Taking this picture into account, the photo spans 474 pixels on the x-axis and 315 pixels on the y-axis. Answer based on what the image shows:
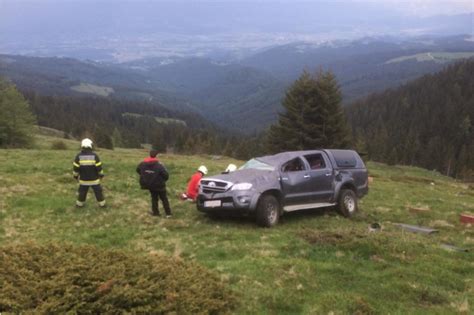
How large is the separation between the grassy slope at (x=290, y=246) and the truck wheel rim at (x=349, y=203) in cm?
53

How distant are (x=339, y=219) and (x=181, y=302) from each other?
1008 centimetres

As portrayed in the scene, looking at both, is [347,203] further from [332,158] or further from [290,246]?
[290,246]

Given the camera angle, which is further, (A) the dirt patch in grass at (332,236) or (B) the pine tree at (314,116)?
(B) the pine tree at (314,116)

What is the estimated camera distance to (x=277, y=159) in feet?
50.2

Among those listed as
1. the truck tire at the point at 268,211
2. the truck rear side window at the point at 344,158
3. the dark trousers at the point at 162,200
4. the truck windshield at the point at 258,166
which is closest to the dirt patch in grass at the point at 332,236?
the truck tire at the point at 268,211

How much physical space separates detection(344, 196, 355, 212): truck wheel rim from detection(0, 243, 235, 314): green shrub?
9.38 metres

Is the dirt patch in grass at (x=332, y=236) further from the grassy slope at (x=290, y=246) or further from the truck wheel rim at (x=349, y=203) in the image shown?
the truck wheel rim at (x=349, y=203)

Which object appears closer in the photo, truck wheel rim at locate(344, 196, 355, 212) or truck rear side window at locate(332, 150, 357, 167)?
truck wheel rim at locate(344, 196, 355, 212)

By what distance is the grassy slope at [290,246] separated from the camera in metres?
7.78

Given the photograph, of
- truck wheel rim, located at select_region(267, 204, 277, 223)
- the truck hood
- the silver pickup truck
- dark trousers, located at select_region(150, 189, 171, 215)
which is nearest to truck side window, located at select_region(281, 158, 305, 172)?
the silver pickup truck

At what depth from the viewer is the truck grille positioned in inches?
533

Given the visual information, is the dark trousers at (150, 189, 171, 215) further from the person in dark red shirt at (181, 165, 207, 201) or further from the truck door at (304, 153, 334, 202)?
the truck door at (304, 153, 334, 202)

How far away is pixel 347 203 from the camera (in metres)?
16.2

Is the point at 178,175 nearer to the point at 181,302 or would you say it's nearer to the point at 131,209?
the point at 131,209
